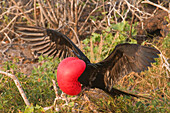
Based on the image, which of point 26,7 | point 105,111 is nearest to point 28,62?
point 26,7

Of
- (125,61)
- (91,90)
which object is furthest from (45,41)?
(125,61)

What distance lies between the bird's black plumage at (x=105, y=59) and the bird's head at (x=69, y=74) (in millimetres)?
100

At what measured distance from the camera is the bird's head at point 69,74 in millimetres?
1694

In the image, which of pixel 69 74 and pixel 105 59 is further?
pixel 105 59

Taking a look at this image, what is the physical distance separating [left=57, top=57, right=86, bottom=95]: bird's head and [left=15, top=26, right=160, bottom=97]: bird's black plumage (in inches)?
4.0

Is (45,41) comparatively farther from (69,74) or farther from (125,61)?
(125,61)

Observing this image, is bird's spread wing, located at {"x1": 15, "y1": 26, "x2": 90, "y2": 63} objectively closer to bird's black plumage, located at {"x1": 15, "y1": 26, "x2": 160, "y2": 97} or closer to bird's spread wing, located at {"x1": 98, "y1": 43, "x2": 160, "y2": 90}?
bird's black plumage, located at {"x1": 15, "y1": 26, "x2": 160, "y2": 97}

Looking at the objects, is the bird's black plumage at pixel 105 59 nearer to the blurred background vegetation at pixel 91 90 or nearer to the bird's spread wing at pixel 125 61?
the bird's spread wing at pixel 125 61

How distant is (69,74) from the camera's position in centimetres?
169

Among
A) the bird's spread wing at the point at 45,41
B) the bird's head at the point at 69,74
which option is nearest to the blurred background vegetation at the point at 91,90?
the bird's head at the point at 69,74

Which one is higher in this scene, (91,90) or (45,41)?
(45,41)

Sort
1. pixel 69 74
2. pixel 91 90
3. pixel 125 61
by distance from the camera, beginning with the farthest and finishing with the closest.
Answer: pixel 91 90
pixel 125 61
pixel 69 74

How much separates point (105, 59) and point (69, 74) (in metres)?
0.34

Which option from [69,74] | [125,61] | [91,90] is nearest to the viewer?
[69,74]
